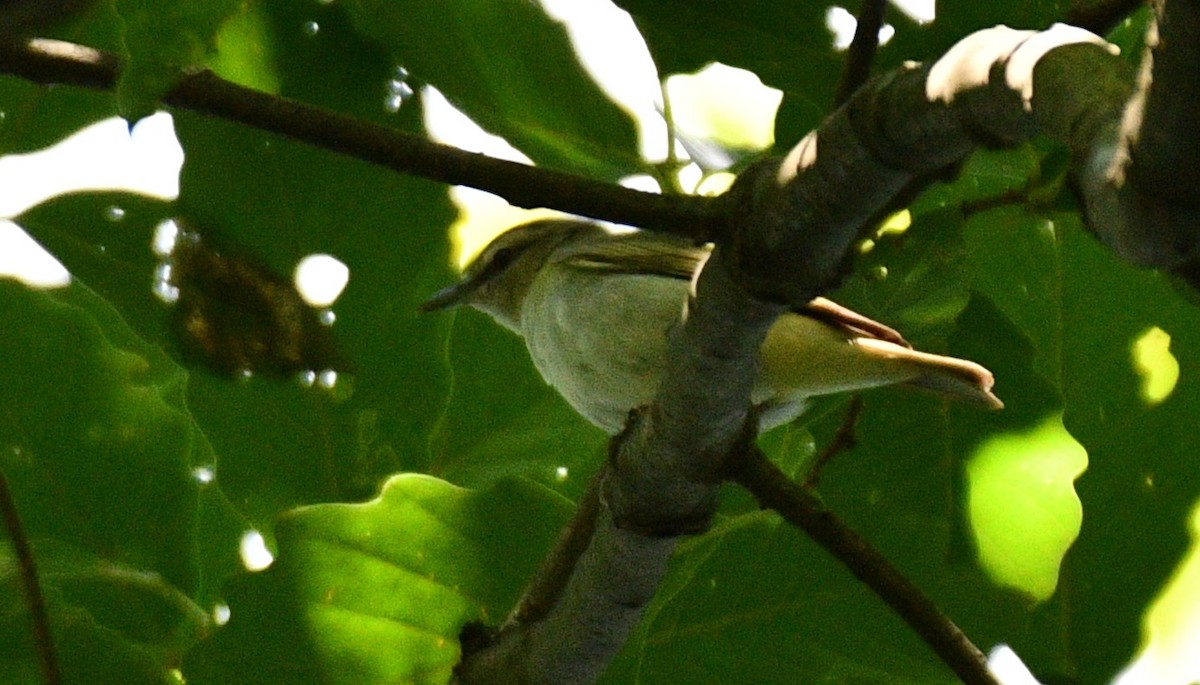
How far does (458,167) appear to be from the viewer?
113 centimetres

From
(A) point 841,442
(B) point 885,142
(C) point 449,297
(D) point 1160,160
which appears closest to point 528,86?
(C) point 449,297

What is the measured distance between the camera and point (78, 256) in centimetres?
204

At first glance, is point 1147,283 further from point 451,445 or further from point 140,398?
point 140,398

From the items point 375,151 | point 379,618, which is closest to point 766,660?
point 379,618

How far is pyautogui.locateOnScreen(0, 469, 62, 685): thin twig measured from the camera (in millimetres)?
1563

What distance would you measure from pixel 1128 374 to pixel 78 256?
1.58m

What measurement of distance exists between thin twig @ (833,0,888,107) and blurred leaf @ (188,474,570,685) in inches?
28.6

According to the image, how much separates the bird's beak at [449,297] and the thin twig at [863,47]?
93 centimetres

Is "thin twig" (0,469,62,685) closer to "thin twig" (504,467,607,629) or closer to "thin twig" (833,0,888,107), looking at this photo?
"thin twig" (504,467,607,629)

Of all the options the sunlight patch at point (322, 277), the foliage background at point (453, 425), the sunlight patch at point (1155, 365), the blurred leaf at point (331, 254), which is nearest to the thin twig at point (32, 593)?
the foliage background at point (453, 425)

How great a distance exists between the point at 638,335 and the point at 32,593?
99 cm

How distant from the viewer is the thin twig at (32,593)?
156 cm

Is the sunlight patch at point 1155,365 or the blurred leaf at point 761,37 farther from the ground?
the blurred leaf at point 761,37

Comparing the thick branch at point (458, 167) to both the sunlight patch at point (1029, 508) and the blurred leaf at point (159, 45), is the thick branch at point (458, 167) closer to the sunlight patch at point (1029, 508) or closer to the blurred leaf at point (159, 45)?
the blurred leaf at point (159, 45)
